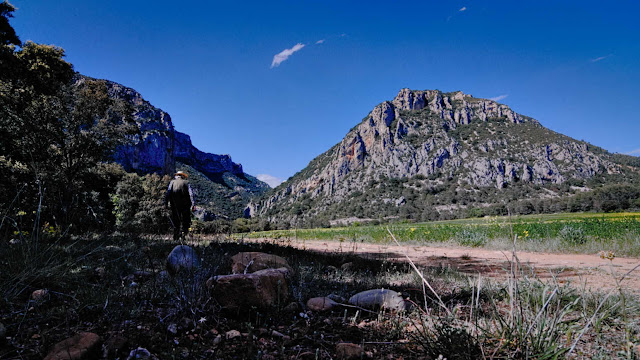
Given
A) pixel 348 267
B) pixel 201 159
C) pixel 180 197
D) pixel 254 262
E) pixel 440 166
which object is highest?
pixel 201 159

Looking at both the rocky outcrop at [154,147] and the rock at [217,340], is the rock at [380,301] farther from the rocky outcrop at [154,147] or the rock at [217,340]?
the rocky outcrop at [154,147]

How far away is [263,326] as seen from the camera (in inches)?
84.0

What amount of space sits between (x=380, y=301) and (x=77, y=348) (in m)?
2.24

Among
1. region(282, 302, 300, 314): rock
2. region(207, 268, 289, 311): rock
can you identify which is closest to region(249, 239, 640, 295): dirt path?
region(282, 302, 300, 314): rock

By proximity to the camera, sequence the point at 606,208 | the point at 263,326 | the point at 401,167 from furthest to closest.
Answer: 1. the point at 401,167
2. the point at 606,208
3. the point at 263,326

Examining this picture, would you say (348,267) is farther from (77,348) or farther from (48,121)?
(48,121)

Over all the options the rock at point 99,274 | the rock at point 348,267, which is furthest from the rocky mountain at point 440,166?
the rock at point 99,274

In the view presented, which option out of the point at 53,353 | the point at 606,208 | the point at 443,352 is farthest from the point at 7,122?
the point at 606,208

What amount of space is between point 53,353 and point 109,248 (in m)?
4.70

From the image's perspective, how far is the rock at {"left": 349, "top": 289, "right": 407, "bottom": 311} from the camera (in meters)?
2.64

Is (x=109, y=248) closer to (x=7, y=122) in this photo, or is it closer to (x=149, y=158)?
(x=7, y=122)

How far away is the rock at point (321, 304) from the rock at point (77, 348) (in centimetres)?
158

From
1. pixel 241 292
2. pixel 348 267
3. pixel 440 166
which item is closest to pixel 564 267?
pixel 348 267

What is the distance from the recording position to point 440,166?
9662 cm
